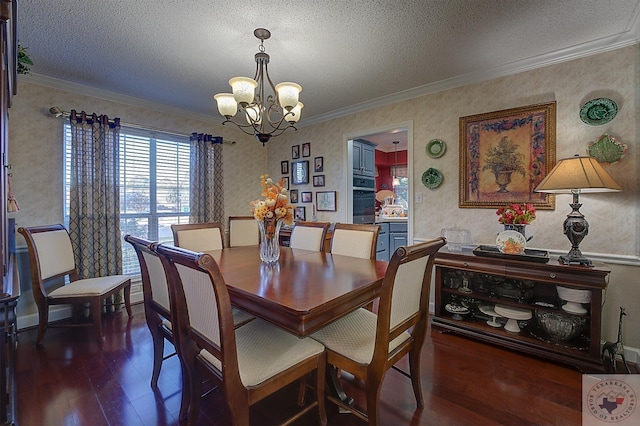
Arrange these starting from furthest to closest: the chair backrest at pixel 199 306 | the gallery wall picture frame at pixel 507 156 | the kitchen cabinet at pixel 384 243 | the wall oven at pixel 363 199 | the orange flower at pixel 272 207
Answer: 1. the kitchen cabinet at pixel 384 243
2. the wall oven at pixel 363 199
3. the gallery wall picture frame at pixel 507 156
4. the orange flower at pixel 272 207
5. the chair backrest at pixel 199 306

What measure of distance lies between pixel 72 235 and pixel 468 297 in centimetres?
399

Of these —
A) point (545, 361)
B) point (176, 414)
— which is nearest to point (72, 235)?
point (176, 414)

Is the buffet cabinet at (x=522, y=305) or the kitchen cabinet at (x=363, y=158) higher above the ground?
the kitchen cabinet at (x=363, y=158)

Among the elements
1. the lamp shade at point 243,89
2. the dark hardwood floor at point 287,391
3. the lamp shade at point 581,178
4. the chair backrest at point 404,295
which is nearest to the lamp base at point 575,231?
the lamp shade at point 581,178

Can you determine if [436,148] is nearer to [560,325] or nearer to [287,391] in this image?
[560,325]

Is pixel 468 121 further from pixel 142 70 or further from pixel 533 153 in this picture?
pixel 142 70

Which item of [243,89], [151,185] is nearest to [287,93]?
[243,89]

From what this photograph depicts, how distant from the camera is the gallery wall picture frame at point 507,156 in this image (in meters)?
2.50

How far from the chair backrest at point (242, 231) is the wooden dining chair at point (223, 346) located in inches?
80.1

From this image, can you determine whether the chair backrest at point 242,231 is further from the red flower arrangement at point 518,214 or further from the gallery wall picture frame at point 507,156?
the red flower arrangement at point 518,214

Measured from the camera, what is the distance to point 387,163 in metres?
6.93

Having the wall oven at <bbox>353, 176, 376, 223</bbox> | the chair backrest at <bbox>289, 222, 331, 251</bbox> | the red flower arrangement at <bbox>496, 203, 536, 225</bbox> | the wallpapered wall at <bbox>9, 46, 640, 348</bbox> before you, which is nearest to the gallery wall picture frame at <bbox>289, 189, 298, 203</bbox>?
the wallpapered wall at <bbox>9, 46, 640, 348</bbox>

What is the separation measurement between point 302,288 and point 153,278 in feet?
3.24

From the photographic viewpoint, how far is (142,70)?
2.68 m
